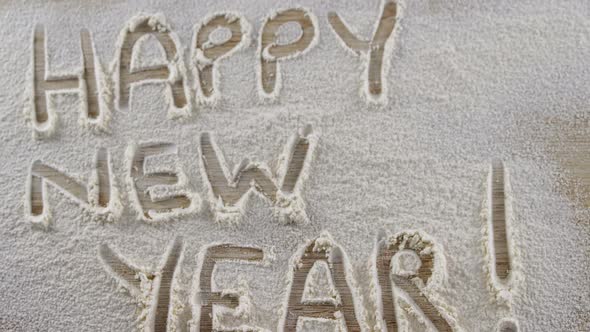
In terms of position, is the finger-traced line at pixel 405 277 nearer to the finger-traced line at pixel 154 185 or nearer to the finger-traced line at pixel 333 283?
the finger-traced line at pixel 333 283

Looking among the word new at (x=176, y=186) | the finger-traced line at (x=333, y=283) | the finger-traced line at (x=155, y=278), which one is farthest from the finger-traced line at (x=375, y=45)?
the finger-traced line at (x=155, y=278)

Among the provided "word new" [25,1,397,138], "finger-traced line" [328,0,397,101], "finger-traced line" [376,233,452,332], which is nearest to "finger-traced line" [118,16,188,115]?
"word new" [25,1,397,138]

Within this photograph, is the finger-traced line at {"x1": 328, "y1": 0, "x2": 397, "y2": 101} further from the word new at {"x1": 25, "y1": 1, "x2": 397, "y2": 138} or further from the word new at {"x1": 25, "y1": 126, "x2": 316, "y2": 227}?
the word new at {"x1": 25, "y1": 126, "x2": 316, "y2": 227}

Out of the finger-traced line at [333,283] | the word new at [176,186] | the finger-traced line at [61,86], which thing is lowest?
the finger-traced line at [333,283]

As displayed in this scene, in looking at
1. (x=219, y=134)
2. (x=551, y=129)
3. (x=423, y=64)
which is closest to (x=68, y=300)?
(x=219, y=134)

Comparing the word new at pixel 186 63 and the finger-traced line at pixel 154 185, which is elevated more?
the word new at pixel 186 63

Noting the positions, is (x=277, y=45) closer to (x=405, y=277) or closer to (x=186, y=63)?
(x=186, y=63)

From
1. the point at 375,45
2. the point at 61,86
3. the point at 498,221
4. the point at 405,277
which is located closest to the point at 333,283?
the point at 405,277
